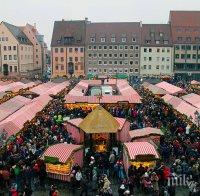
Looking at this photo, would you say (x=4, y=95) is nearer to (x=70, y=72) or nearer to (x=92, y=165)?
(x=92, y=165)

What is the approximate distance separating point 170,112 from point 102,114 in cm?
965

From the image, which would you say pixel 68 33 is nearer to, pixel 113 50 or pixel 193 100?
pixel 113 50

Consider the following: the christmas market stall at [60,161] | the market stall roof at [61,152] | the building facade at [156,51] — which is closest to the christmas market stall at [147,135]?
the market stall roof at [61,152]

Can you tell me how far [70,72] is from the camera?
88062mm

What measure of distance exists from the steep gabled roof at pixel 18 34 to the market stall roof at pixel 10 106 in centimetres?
5147

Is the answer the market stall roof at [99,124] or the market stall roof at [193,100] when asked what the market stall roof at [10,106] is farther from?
the market stall roof at [193,100]

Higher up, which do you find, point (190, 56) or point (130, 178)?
point (190, 56)

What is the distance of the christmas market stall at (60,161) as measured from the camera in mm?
18953

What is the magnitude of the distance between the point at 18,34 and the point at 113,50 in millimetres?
20770

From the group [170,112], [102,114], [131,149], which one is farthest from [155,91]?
[131,149]

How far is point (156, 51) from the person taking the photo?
86.2 metres

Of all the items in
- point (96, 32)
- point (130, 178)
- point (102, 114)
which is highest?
point (96, 32)

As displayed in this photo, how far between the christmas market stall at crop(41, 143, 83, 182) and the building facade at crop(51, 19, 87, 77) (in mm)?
68179

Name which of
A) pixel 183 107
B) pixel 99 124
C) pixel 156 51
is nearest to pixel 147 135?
pixel 99 124
